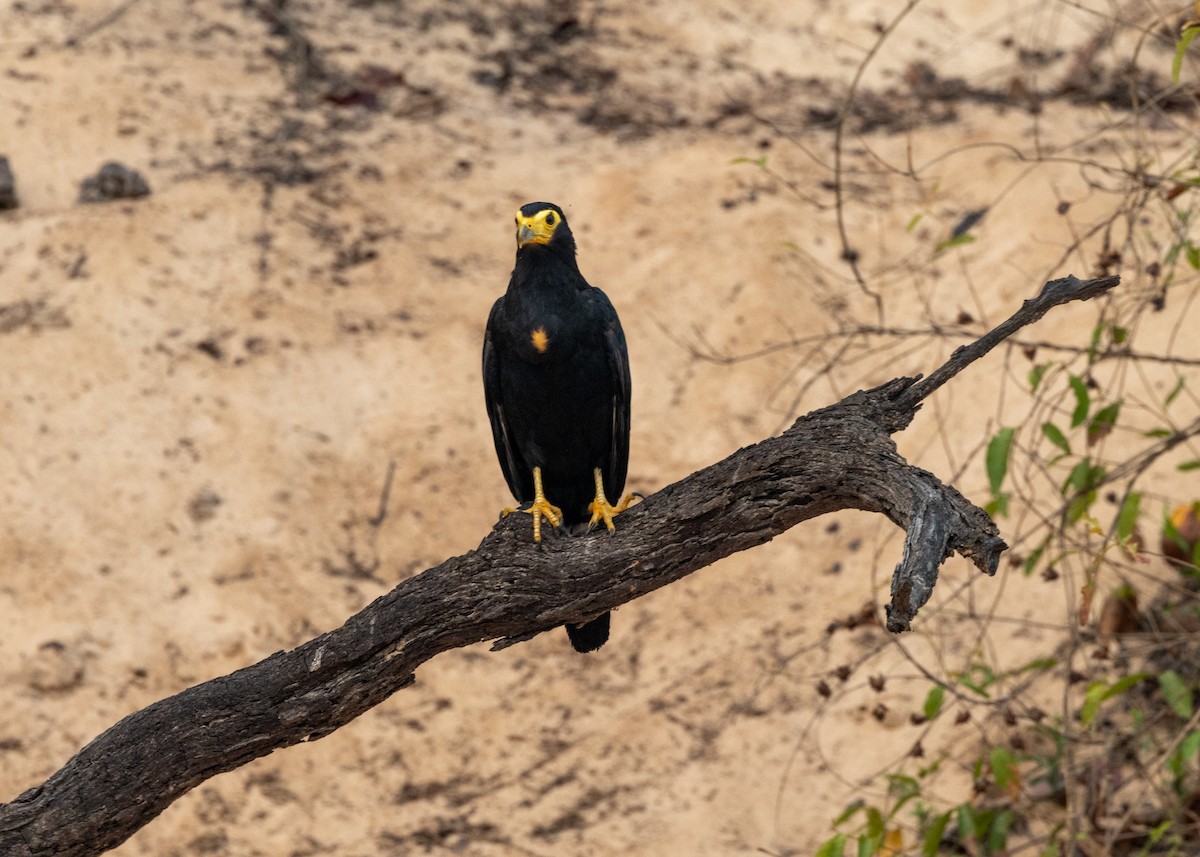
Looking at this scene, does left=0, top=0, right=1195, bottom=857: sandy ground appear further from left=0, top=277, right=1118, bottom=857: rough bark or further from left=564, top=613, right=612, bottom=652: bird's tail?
left=0, top=277, right=1118, bottom=857: rough bark

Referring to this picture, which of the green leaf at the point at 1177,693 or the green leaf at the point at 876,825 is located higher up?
the green leaf at the point at 1177,693

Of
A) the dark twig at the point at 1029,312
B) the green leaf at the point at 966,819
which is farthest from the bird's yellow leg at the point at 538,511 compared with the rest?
the green leaf at the point at 966,819

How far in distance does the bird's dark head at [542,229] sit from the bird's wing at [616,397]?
20 cm

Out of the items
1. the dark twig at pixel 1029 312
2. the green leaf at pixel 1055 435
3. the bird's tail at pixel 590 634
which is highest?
the dark twig at pixel 1029 312

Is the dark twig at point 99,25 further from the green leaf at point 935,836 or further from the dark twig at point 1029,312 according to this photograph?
the dark twig at point 1029,312

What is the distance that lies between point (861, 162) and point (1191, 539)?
412 cm

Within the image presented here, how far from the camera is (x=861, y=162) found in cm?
893

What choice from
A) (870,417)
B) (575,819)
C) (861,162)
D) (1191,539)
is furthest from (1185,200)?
(870,417)

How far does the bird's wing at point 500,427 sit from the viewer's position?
4477 millimetres

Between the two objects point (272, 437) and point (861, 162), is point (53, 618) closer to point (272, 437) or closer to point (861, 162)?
point (272, 437)

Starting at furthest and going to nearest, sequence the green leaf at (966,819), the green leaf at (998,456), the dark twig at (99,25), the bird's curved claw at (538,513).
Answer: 1. the dark twig at (99,25)
2. the green leaf at (966,819)
3. the green leaf at (998,456)
4. the bird's curved claw at (538,513)

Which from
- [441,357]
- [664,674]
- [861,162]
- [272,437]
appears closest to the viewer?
[664,674]

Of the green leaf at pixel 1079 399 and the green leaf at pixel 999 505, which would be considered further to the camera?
the green leaf at pixel 999 505

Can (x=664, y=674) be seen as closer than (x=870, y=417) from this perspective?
No
